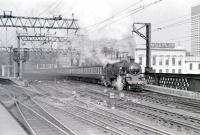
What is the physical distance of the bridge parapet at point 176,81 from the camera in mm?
23661

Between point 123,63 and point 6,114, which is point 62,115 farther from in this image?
point 123,63

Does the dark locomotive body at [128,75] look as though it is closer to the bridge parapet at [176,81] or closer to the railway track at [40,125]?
the bridge parapet at [176,81]

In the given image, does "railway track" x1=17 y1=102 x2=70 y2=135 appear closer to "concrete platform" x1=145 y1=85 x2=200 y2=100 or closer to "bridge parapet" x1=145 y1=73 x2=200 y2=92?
"concrete platform" x1=145 y1=85 x2=200 y2=100

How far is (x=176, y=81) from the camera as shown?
88.3 feet

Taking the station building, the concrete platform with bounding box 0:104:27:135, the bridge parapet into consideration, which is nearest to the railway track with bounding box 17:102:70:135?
the concrete platform with bounding box 0:104:27:135

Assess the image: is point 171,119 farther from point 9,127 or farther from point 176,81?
point 176,81

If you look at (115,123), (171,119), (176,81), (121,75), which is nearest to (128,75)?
(121,75)

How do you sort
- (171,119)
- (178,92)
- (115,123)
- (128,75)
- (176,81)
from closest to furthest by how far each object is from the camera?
(115,123), (171,119), (178,92), (176,81), (128,75)

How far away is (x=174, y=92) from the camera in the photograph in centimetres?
2489

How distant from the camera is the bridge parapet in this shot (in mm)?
23661

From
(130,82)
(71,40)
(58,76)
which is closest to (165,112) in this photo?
(130,82)

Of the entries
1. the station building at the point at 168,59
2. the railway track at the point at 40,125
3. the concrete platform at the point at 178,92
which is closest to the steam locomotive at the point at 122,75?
the concrete platform at the point at 178,92

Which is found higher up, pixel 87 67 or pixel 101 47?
pixel 101 47

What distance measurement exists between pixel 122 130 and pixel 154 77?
66.1ft
